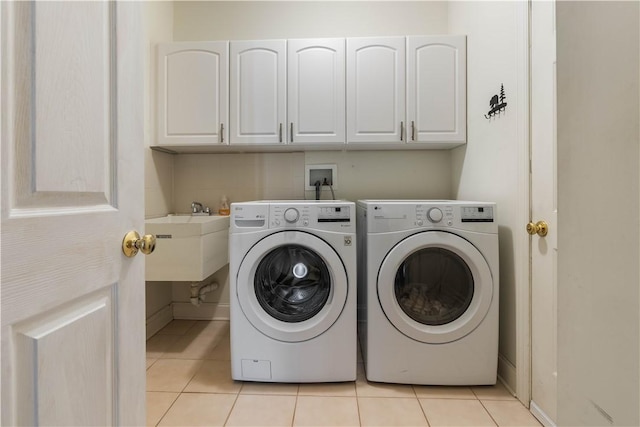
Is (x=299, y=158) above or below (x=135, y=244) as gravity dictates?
above

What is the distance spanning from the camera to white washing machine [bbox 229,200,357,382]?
1.40m

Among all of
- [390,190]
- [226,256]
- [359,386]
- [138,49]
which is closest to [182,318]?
[226,256]

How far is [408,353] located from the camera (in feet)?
4.64

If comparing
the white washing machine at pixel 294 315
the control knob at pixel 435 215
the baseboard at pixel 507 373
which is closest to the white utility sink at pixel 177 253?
the white washing machine at pixel 294 315

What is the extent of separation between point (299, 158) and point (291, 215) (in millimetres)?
956

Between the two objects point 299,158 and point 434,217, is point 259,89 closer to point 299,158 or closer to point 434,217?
point 299,158

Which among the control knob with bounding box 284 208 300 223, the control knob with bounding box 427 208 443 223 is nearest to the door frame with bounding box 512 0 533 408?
the control knob with bounding box 427 208 443 223

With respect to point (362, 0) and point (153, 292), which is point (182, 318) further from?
point (362, 0)

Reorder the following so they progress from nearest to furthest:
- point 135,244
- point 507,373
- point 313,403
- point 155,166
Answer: point 135,244, point 313,403, point 507,373, point 155,166

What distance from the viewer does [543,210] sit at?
3.90 feet

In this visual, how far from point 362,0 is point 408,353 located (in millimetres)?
2382

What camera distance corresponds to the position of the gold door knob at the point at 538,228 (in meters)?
1.17

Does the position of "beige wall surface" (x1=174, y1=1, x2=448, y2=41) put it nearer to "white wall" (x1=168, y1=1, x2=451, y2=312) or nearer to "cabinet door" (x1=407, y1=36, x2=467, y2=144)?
"white wall" (x1=168, y1=1, x2=451, y2=312)

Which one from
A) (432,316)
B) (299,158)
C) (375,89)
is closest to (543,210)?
(432,316)
